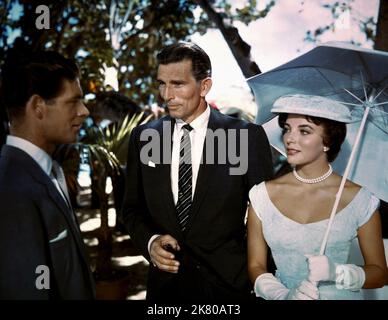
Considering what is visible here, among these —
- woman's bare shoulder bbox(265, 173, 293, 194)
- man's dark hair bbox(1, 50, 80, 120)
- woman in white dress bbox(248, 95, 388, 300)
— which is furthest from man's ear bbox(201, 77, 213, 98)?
man's dark hair bbox(1, 50, 80, 120)

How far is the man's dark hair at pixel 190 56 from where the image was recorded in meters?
1.97

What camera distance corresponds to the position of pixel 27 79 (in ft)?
4.82

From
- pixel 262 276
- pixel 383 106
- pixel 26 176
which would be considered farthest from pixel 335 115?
pixel 26 176

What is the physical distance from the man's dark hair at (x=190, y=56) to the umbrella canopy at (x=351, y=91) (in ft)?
0.91

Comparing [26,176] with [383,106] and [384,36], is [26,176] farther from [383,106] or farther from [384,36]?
[384,36]

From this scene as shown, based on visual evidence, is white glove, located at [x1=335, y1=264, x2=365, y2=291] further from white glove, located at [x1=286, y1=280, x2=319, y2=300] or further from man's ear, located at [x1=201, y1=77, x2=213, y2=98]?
man's ear, located at [x1=201, y1=77, x2=213, y2=98]

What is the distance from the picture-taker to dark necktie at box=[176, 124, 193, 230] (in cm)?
192

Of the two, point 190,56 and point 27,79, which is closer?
point 27,79

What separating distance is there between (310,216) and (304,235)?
0.31 feet

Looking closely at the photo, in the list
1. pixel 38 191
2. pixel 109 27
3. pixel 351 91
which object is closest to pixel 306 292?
pixel 351 91

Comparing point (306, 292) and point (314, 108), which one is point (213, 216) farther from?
point (314, 108)

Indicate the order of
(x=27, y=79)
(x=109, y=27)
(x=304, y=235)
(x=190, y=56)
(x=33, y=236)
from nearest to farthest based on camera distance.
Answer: (x=33, y=236)
(x=27, y=79)
(x=304, y=235)
(x=190, y=56)
(x=109, y=27)

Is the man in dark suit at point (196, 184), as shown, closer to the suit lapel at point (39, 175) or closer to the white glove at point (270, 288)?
the white glove at point (270, 288)

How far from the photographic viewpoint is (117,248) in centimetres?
652
